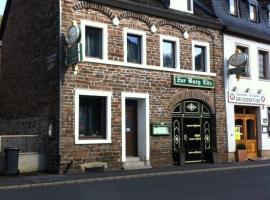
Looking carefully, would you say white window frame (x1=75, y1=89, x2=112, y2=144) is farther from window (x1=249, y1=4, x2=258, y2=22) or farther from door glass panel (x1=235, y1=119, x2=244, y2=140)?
window (x1=249, y1=4, x2=258, y2=22)

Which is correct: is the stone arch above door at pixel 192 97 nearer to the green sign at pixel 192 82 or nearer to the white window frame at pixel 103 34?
the green sign at pixel 192 82

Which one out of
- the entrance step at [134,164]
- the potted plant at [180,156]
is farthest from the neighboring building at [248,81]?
the entrance step at [134,164]

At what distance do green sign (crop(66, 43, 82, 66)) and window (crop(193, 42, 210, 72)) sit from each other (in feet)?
24.3

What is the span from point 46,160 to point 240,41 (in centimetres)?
1285

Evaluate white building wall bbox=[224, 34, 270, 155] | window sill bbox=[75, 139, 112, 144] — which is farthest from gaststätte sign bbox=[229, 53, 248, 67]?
window sill bbox=[75, 139, 112, 144]

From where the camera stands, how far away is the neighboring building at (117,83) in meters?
18.5

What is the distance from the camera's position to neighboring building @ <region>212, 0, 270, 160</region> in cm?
2461

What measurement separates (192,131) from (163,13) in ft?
18.9

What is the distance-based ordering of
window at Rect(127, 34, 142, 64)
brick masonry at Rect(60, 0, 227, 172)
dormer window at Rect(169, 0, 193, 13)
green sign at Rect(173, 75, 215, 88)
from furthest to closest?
dormer window at Rect(169, 0, 193, 13)
green sign at Rect(173, 75, 215, 88)
window at Rect(127, 34, 142, 64)
brick masonry at Rect(60, 0, 227, 172)

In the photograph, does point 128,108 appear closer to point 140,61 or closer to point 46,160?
point 140,61

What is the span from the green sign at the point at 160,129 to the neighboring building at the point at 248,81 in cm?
426

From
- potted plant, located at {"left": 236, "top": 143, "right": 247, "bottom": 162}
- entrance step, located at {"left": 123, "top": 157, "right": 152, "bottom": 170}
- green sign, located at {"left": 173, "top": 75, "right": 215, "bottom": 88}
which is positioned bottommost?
entrance step, located at {"left": 123, "top": 157, "right": 152, "bottom": 170}

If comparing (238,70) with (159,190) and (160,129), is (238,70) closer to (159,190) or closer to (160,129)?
(160,129)

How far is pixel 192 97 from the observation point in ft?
73.8
